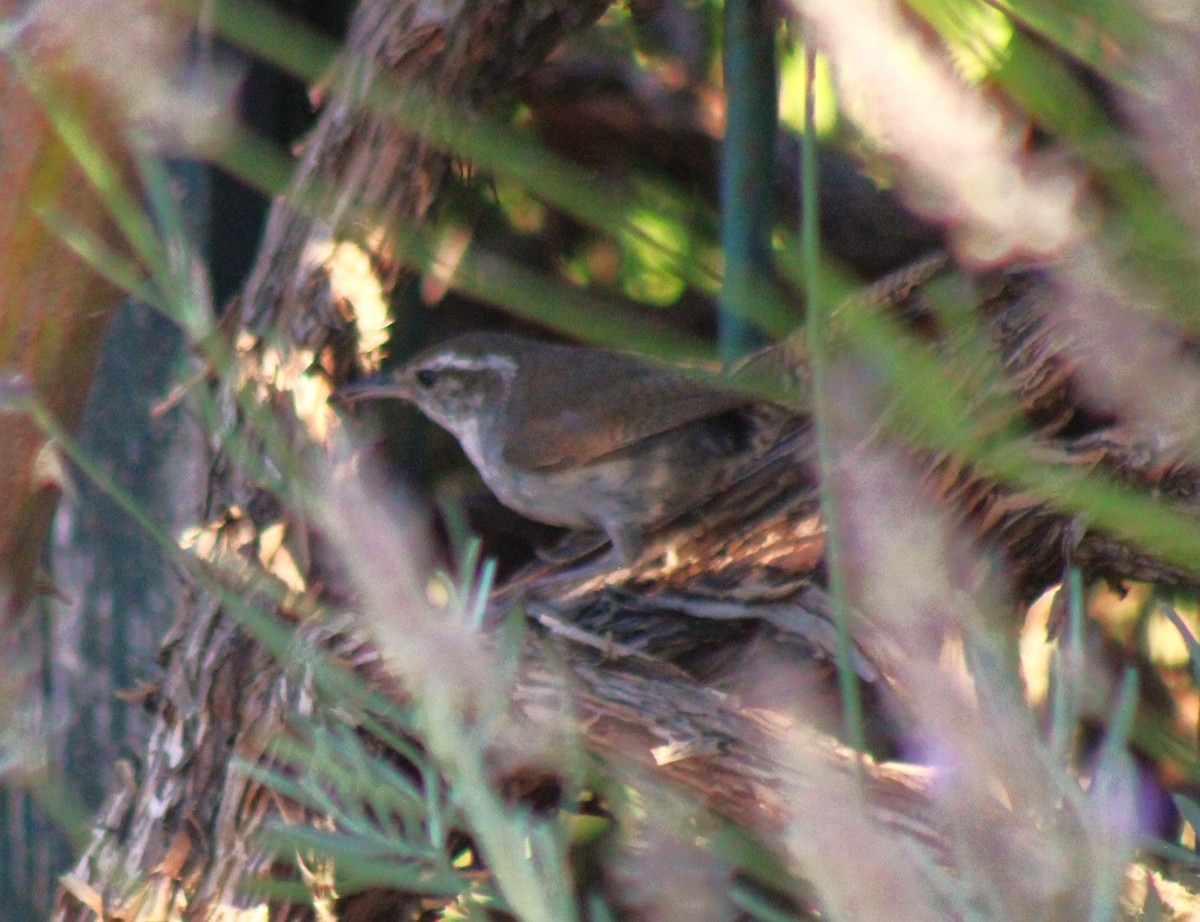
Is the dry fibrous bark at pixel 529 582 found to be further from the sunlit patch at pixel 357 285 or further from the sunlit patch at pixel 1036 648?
the sunlit patch at pixel 1036 648

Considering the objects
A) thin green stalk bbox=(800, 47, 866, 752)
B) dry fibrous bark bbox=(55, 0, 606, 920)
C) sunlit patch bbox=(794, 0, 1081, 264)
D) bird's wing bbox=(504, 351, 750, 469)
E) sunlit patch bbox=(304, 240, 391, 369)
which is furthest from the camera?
bird's wing bbox=(504, 351, 750, 469)

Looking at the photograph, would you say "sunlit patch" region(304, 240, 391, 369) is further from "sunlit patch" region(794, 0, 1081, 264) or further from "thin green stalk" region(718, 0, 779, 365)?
"sunlit patch" region(794, 0, 1081, 264)

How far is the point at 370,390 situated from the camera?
6.35 ft

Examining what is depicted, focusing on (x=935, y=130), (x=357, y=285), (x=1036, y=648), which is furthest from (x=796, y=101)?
(x=935, y=130)

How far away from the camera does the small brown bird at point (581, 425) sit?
2047 millimetres

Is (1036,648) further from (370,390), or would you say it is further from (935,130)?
(935,130)

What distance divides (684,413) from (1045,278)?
0.64 m

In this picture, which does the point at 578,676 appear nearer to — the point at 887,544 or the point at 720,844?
the point at 720,844

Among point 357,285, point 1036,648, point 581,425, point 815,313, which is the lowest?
point 1036,648

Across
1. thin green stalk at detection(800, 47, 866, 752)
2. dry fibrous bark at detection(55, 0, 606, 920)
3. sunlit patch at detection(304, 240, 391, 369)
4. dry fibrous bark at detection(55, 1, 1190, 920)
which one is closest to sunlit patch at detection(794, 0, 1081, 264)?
thin green stalk at detection(800, 47, 866, 752)

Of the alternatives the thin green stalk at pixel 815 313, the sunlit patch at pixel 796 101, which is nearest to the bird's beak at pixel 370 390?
the sunlit patch at pixel 796 101

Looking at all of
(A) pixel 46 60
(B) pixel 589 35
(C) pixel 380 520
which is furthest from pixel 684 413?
(C) pixel 380 520

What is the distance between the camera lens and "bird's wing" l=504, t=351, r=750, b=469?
210 cm

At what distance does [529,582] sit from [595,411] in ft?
1.37
